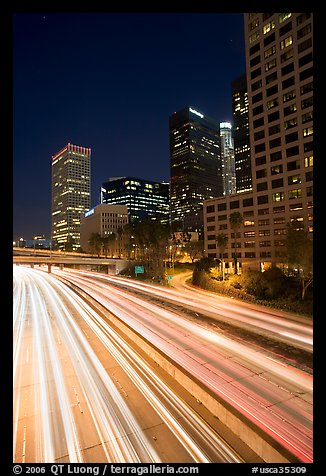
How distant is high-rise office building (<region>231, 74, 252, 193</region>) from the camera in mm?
99625

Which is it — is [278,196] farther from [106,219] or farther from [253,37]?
[106,219]

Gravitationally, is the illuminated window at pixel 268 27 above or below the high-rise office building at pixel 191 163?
below

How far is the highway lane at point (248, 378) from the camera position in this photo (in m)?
4.43

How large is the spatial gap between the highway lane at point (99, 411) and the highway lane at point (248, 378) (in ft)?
2.65

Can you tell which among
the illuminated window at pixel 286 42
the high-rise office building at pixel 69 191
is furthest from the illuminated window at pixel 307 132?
the high-rise office building at pixel 69 191

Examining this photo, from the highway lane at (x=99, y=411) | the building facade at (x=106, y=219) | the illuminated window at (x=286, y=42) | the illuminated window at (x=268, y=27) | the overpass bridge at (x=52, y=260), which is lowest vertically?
the highway lane at (x=99, y=411)

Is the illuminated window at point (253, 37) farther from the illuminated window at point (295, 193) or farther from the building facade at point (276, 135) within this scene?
the illuminated window at point (295, 193)

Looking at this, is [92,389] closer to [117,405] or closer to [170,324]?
[117,405]

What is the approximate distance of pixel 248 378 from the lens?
20.0 ft

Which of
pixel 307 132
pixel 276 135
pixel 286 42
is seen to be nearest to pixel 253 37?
pixel 286 42

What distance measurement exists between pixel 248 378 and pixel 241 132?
111m

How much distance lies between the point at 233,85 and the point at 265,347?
122 m
